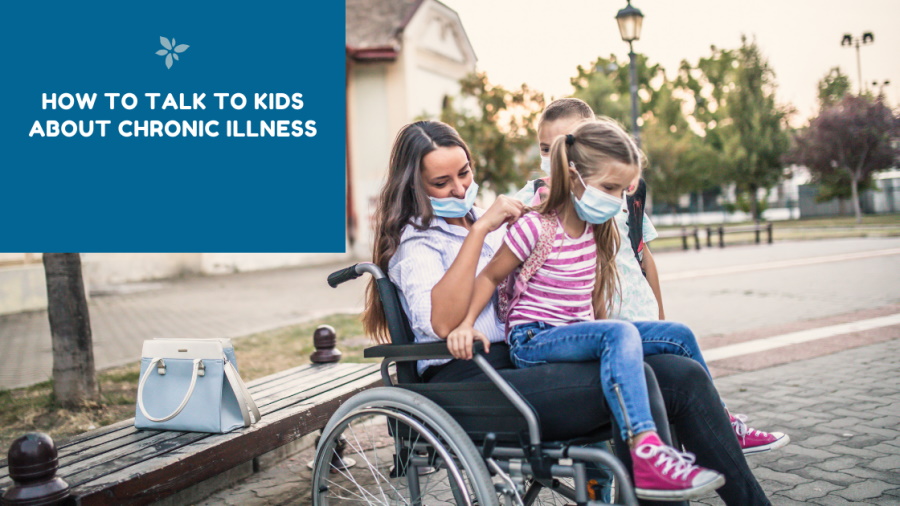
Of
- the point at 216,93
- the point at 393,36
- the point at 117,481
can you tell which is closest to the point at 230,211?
the point at 216,93

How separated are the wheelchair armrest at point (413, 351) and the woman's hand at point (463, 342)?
0.04 m

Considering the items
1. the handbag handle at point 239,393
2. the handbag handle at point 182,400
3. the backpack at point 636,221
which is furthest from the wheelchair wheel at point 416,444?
the backpack at point 636,221

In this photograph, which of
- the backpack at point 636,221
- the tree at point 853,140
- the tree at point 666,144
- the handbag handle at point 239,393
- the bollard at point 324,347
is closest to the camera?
the handbag handle at point 239,393

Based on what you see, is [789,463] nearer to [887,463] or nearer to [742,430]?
[887,463]

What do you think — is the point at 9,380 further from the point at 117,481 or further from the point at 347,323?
the point at 117,481

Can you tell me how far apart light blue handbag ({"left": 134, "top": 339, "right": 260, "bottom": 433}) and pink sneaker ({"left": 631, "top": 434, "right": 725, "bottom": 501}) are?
1.70m

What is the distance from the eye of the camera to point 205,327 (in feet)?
34.7

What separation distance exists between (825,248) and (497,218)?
19923 mm

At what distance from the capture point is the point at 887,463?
384cm

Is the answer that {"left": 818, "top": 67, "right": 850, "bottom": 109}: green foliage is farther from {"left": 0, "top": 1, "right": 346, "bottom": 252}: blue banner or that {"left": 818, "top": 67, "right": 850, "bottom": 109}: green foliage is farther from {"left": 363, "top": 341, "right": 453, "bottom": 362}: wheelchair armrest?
{"left": 363, "top": 341, "right": 453, "bottom": 362}: wheelchair armrest

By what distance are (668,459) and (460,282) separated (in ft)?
2.57

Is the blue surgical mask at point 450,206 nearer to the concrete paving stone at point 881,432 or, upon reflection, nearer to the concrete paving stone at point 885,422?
the concrete paving stone at point 881,432

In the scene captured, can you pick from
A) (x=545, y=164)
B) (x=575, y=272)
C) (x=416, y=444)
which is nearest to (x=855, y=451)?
(x=545, y=164)

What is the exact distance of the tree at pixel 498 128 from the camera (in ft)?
73.6
